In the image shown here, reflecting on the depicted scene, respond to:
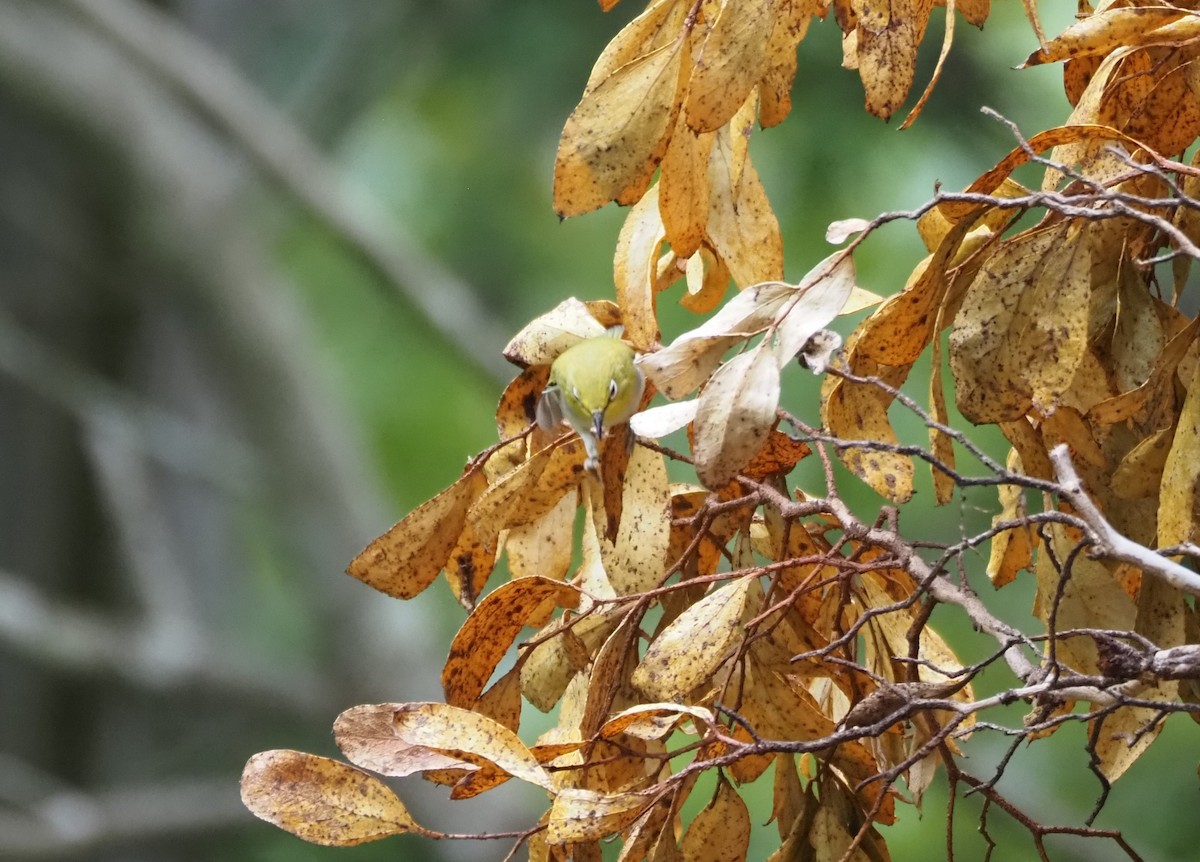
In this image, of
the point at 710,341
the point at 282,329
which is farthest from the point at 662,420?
the point at 282,329

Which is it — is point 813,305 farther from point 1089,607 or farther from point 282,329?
point 282,329

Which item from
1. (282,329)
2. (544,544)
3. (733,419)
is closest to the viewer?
(733,419)

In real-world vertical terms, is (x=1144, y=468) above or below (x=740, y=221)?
below

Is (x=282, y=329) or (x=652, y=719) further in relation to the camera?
(x=282, y=329)

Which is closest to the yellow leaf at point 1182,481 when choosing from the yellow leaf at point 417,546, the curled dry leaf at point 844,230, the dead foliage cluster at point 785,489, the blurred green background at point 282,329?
the dead foliage cluster at point 785,489

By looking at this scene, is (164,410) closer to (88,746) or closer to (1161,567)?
(88,746)

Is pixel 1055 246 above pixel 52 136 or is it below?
below

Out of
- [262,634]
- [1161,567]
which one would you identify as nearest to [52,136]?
[262,634]
